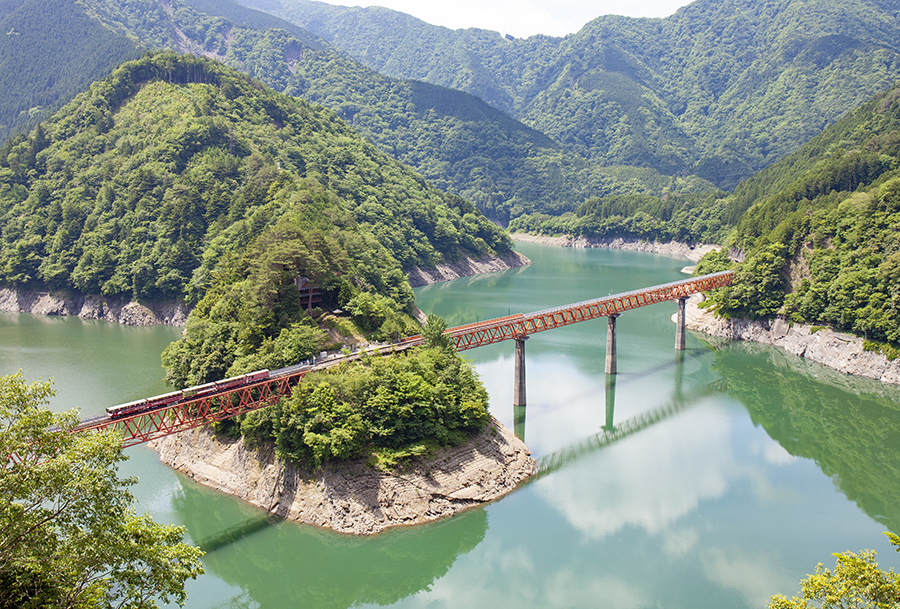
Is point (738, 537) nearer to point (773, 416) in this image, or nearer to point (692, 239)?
point (773, 416)

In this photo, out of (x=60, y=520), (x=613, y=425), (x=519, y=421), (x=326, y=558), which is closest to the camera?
(x=60, y=520)

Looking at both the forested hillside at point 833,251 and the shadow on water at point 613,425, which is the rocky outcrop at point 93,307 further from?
the forested hillside at point 833,251

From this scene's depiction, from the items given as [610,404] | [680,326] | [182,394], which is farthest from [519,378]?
[680,326]

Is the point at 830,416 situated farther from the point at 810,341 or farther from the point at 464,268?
the point at 464,268

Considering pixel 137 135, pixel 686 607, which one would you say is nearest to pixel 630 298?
pixel 686 607

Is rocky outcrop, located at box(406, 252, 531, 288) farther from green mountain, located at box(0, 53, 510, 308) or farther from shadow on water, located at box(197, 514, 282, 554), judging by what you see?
shadow on water, located at box(197, 514, 282, 554)

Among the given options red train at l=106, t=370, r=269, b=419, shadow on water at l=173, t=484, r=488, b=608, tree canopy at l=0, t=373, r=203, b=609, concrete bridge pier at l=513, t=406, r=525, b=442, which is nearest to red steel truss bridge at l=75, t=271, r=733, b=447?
red train at l=106, t=370, r=269, b=419
